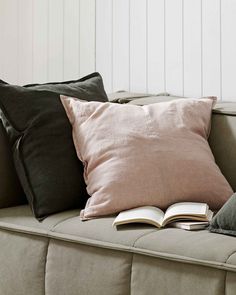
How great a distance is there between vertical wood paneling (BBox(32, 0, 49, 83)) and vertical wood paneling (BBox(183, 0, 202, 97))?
855 millimetres

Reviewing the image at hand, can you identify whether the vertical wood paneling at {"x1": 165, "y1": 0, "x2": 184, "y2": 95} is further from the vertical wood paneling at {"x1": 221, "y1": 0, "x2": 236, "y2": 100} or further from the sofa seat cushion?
the sofa seat cushion

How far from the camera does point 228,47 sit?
9.18ft

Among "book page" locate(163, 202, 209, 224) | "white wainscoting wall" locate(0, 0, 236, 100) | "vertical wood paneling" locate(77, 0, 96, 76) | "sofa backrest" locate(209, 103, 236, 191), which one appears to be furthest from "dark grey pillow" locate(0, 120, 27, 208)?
"vertical wood paneling" locate(77, 0, 96, 76)

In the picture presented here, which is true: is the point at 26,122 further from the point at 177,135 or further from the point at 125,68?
the point at 125,68

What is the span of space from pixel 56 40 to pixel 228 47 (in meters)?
1.01

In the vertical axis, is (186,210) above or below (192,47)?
below

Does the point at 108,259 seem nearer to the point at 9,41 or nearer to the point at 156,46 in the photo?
the point at 156,46

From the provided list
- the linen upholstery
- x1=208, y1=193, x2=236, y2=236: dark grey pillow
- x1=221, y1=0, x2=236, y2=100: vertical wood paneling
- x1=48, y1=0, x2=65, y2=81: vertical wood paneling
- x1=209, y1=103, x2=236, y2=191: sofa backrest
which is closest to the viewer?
the linen upholstery

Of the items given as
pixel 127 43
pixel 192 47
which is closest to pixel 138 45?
pixel 127 43

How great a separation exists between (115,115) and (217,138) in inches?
15.3

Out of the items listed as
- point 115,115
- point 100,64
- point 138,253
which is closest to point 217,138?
point 115,115

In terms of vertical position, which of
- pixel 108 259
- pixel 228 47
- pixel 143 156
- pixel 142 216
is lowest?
pixel 108 259

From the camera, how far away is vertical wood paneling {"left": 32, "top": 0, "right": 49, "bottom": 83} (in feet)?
11.4

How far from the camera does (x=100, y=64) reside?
3.30 m
